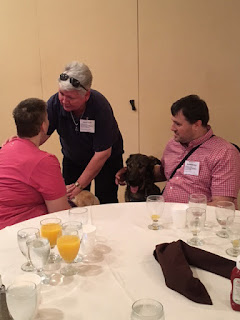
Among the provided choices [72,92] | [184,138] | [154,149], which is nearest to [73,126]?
[72,92]

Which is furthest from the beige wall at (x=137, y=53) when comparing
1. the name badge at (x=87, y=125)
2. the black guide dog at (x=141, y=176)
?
the name badge at (x=87, y=125)

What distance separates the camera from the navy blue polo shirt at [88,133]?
2525 mm

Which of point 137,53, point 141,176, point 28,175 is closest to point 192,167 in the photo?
point 141,176

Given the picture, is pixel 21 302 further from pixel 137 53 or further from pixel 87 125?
pixel 137 53

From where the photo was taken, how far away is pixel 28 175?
1.76 meters

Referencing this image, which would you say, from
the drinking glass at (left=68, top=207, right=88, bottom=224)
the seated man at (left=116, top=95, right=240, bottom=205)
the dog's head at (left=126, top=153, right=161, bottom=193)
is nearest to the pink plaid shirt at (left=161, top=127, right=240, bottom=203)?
the seated man at (left=116, top=95, right=240, bottom=205)

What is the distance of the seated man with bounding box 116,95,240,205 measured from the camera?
211cm

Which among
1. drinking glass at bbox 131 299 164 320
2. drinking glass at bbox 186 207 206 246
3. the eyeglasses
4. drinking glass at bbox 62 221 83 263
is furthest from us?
the eyeglasses

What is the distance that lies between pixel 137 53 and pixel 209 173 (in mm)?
1874

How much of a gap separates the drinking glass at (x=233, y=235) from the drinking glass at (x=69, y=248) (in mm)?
578

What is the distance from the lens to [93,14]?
140 inches

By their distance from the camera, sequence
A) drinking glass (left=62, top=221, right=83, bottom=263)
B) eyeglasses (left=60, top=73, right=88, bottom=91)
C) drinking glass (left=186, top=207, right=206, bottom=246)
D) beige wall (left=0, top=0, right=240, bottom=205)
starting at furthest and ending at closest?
beige wall (left=0, top=0, right=240, bottom=205) < eyeglasses (left=60, top=73, right=88, bottom=91) < drinking glass (left=186, top=207, right=206, bottom=246) < drinking glass (left=62, top=221, right=83, bottom=263)

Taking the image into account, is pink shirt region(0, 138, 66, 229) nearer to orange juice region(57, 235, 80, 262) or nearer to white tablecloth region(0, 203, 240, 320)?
white tablecloth region(0, 203, 240, 320)

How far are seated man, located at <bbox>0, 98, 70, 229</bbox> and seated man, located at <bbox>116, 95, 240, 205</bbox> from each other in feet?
2.66
